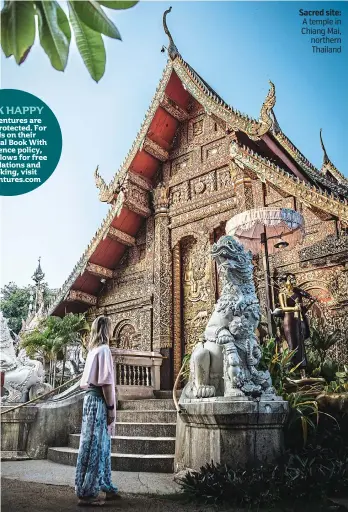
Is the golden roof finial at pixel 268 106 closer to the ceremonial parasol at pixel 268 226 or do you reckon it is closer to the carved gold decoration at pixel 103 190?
the ceremonial parasol at pixel 268 226

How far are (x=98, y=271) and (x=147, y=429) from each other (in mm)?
5679

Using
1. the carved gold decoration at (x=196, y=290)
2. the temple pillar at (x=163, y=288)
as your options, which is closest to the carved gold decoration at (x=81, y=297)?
the temple pillar at (x=163, y=288)

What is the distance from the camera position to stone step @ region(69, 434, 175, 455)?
4066mm

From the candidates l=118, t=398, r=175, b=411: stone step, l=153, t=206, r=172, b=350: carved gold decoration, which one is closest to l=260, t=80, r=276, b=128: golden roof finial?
l=153, t=206, r=172, b=350: carved gold decoration

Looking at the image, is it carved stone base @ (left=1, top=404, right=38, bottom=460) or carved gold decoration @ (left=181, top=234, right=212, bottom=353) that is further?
carved gold decoration @ (left=181, top=234, right=212, bottom=353)

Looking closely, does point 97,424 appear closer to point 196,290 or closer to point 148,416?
point 148,416

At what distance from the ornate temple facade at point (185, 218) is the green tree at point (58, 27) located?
5.77m

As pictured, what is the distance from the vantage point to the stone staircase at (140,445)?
383 centimetres

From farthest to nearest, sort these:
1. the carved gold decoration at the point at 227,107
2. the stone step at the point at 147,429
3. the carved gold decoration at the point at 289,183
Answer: the carved gold decoration at the point at 227,107 → the carved gold decoration at the point at 289,183 → the stone step at the point at 147,429

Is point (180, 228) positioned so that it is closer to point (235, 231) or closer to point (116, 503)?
point (235, 231)

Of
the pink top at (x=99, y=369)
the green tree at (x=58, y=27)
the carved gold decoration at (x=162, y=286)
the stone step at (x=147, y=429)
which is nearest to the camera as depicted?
the green tree at (x=58, y=27)

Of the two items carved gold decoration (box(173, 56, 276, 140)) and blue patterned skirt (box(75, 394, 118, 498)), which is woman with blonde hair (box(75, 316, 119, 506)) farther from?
carved gold decoration (box(173, 56, 276, 140))

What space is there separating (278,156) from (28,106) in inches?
235

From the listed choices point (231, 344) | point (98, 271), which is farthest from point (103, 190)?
point (231, 344)
